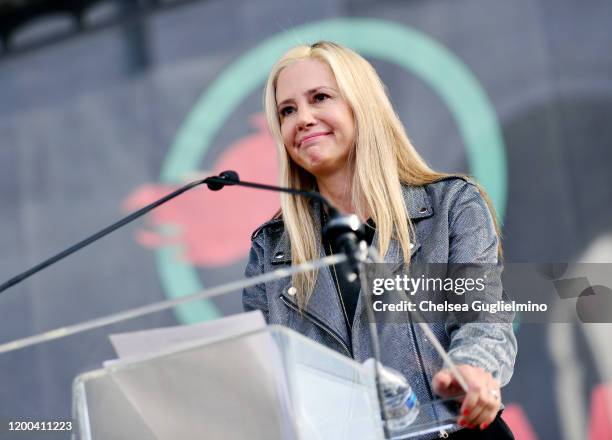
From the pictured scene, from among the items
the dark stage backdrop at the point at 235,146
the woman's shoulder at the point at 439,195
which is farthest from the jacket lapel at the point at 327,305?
the dark stage backdrop at the point at 235,146

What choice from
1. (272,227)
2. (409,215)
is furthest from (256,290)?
(409,215)

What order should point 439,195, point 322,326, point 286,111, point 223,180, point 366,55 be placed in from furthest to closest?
1. point 366,55
2. point 286,111
3. point 439,195
4. point 322,326
5. point 223,180

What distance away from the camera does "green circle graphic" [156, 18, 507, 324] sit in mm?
3125

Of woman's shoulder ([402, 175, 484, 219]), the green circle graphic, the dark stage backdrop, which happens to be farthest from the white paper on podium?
the green circle graphic

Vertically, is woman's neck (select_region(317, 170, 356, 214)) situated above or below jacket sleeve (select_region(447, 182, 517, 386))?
above

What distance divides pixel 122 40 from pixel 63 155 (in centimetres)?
45

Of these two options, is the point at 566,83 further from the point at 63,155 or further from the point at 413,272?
the point at 63,155

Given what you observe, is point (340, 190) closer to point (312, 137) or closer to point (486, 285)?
point (312, 137)

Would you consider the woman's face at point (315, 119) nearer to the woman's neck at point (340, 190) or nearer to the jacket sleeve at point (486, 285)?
the woman's neck at point (340, 190)

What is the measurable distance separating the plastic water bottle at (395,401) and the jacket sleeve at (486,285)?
16 centimetres

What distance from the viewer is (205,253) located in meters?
3.30

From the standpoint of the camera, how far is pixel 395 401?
5.07 feet

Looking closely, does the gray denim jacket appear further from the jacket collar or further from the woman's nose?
the woman's nose

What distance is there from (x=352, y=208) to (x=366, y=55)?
124 centimetres
